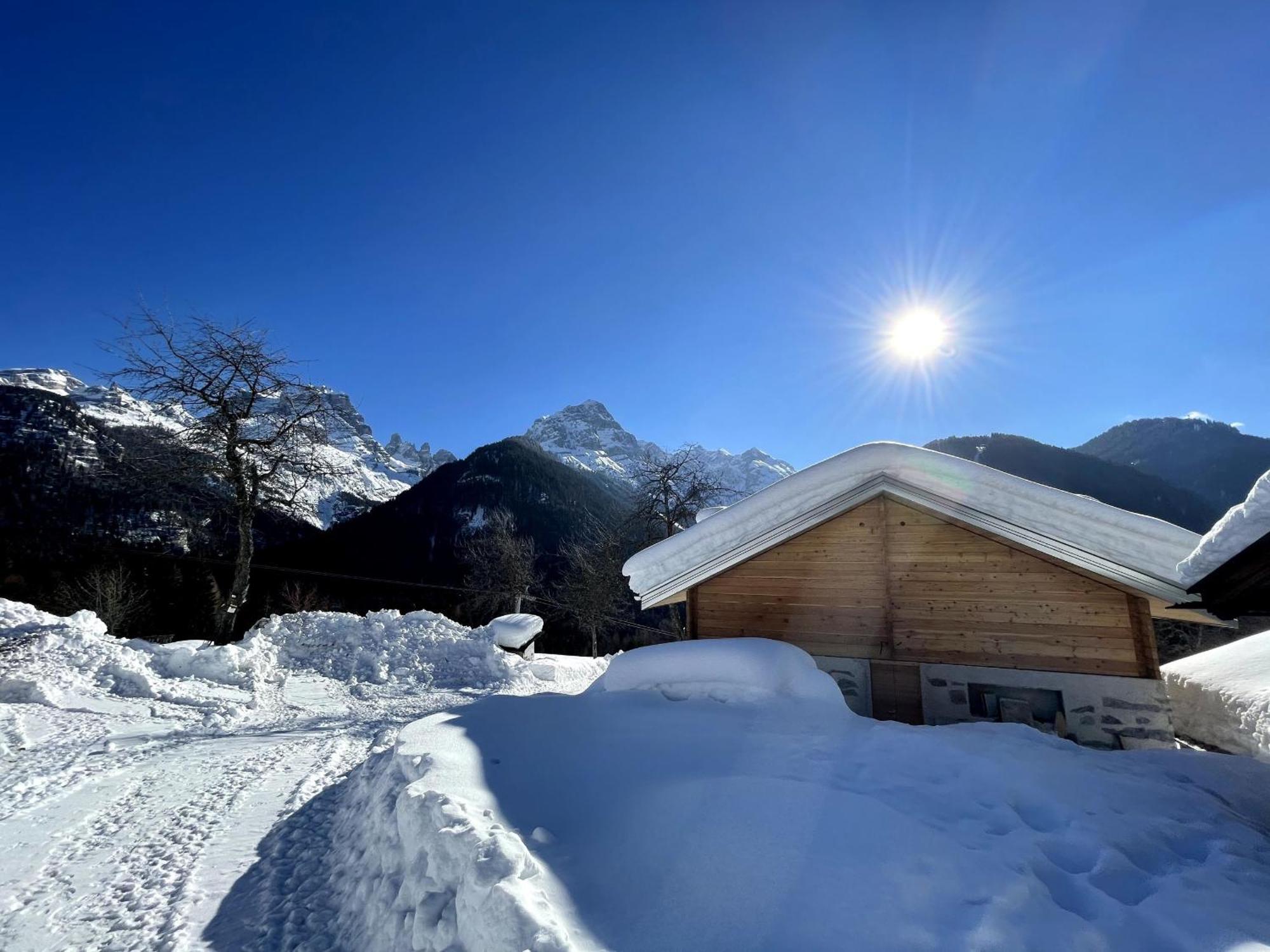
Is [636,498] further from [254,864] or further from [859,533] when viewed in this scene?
[254,864]

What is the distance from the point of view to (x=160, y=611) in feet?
82.4

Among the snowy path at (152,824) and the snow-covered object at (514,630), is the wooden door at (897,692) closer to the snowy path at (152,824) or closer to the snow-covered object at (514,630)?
the snowy path at (152,824)

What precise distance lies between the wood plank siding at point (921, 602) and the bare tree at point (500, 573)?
55.3 ft

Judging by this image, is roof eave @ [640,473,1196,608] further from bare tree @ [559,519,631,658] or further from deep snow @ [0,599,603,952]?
bare tree @ [559,519,631,658]

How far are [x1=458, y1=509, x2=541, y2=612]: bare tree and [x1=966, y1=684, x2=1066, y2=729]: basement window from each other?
18.5 meters

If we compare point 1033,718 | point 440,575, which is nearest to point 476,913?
point 1033,718

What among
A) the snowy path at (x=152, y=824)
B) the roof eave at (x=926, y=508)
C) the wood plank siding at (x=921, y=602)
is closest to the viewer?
the snowy path at (x=152, y=824)

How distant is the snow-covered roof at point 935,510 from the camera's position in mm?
4574

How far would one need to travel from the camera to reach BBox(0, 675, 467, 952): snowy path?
312 cm

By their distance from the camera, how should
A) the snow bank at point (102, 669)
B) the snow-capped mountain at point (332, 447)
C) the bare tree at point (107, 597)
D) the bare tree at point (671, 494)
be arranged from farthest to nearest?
the bare tree at point (107, 597)
the bare tree at point (671, 494)
the snow-capped mountain at point (332, 447)
the snow bank at point (102, 669)

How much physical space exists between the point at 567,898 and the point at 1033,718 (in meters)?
5.86

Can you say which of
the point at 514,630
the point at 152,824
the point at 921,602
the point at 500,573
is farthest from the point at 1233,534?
the point at 500,573

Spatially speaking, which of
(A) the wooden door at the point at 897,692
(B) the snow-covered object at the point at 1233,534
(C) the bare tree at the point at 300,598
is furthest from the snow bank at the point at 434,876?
(C) the bare tree at the point at 300,598


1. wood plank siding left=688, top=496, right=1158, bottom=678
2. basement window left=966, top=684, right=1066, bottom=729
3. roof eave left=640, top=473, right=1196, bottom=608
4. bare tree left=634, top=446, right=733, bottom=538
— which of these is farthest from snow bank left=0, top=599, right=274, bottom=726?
bare tree left=634, top=446, right=733, bottom=538
